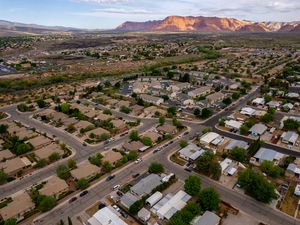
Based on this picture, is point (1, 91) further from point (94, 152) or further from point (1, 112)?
point (94, 152)

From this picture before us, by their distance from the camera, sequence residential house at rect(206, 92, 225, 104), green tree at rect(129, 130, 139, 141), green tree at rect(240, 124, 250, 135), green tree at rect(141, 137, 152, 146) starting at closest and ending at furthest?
green tree at rect(141, 137, 152, 146) → green tree at rect(129, 130, 139, 141) → green tree at rect(240, 124, 250, 135) → residential house at rect(206, 92, 225, 104)

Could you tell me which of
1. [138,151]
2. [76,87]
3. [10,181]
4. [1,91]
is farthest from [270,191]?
[1,91]

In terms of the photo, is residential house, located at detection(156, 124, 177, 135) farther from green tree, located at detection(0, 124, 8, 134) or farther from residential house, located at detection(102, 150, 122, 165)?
green tree, located at detection(0, 124, 8, 134)

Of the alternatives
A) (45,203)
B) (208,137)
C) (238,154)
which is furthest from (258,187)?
(45,203)

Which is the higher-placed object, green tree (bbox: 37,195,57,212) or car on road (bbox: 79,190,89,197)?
green tree (bbox: 37,195,57,212)

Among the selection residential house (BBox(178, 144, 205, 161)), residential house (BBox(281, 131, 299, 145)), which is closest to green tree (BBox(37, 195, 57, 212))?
residential house (BBox(178, 144, 205, 161))

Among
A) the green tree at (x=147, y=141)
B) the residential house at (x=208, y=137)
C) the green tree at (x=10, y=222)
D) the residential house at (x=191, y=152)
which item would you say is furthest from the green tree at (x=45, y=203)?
the residential house at (x=208, y=137)

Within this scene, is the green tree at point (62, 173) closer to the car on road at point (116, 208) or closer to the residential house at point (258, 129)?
the car on road at point (116, 208)
